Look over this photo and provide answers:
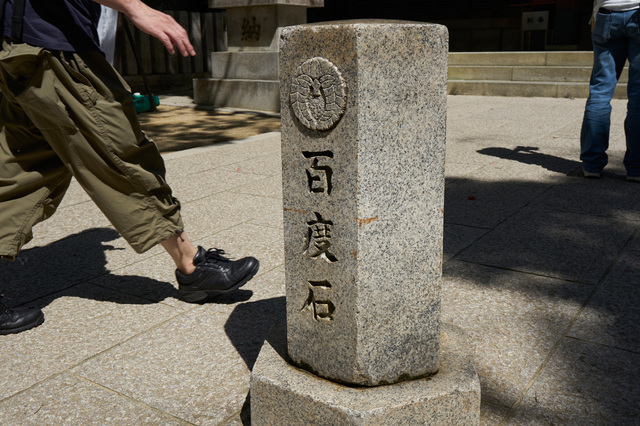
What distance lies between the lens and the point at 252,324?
2664mm

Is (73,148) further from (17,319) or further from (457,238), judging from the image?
(457,238)

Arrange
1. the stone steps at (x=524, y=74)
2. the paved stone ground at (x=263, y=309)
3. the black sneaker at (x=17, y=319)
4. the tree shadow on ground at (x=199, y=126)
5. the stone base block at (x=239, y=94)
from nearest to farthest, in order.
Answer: the paved stone ground at (x=263, y=309) < the black sneaker at (x=17, y=319) < the tree shadow on ground at (x=199, y=126) < the stone base block at (x=239, y=94) < the stone steps at (x=524, y=74)

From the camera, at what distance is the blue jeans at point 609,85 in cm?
457

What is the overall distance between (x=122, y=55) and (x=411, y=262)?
447 inches

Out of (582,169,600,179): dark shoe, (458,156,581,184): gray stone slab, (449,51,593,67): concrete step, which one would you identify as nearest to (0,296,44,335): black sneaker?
(458,156,581,184): gray stone slab

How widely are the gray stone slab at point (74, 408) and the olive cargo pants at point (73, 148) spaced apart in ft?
2.17

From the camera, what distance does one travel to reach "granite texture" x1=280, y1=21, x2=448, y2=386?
5.47ft

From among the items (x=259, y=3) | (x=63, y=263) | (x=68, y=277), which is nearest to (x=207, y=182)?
(x=63, y=263)

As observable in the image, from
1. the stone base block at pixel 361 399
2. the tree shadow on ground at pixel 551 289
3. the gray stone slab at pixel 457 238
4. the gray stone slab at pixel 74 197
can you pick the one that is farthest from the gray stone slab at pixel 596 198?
the gray stone slab at pixel 74 197

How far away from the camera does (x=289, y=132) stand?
1.81 m

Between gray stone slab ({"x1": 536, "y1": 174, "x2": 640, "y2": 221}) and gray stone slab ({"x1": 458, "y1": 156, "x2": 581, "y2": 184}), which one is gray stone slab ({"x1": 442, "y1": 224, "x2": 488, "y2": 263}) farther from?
gray stone slab ({"x1": 458, "y1": 156, "x2": 581, "y2": 184})

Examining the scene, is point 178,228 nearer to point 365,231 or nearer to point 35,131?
point 35,131

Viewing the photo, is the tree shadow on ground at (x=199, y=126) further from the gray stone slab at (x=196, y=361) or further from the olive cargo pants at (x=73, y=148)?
the gray stone slab at (x=196, y=361)

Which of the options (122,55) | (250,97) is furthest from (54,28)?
(122,55)
